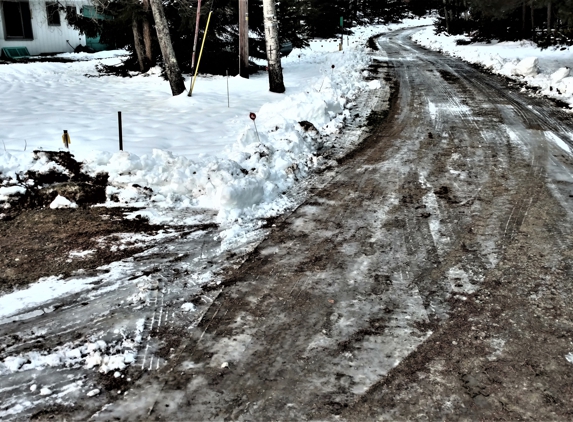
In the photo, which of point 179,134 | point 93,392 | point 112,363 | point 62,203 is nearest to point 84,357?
point 112,363

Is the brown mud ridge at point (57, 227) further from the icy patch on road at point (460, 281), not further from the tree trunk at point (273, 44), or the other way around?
the tree trunk at point (273, 44)

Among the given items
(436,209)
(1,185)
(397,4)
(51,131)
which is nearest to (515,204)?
(436,209)

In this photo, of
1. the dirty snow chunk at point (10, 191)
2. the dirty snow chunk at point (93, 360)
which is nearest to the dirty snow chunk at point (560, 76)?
the dirty snow chunk at point (10, 191)

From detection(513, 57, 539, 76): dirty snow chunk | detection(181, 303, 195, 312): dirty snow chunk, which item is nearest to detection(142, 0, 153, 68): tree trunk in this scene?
detection(513, 57, 539, 76): dirty snow chunk

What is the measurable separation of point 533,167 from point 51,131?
8.06 metres

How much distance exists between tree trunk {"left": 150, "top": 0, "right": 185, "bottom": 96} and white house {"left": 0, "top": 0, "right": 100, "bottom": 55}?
11.1 metres

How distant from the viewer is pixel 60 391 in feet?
9.72

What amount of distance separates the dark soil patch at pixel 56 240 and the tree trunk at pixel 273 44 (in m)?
8.22

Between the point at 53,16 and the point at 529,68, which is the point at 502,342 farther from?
the point at 53,16

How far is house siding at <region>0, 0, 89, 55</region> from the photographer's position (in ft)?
69.2

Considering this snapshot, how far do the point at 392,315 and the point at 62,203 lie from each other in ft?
14.1

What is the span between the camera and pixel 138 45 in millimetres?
15992

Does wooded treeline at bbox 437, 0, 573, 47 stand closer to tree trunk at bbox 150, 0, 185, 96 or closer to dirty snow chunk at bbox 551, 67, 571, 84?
dirty snow chunk at bbox 551, 67, 571, 84

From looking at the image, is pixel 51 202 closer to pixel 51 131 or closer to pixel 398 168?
pixel 51 131
